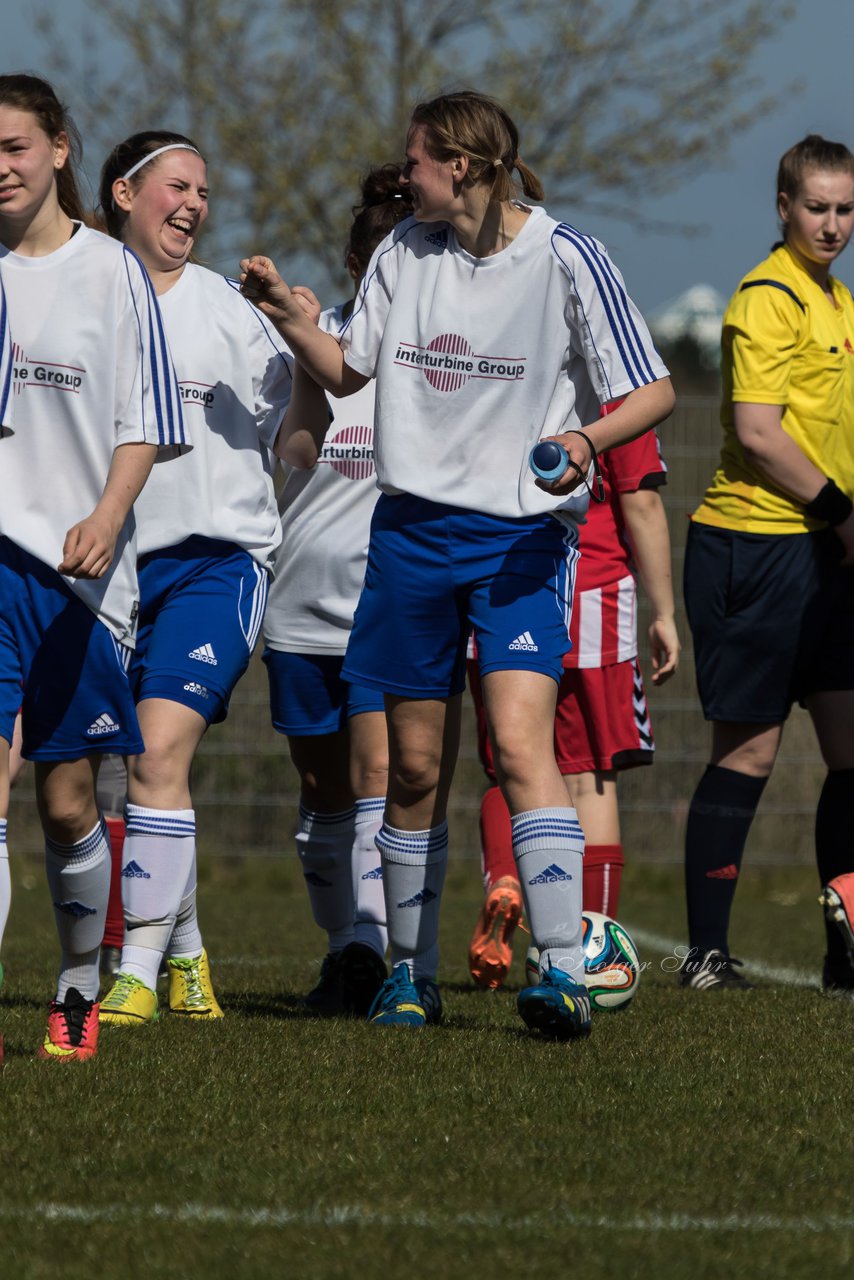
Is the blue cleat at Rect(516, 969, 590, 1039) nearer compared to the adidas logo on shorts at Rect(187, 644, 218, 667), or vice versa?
the blue cleat at Rect(516, 969, 590, 1039)

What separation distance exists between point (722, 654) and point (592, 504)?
A: 2.14ft

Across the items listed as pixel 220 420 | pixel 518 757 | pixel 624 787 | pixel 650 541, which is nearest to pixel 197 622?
pixel 220 420

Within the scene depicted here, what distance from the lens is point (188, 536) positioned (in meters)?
5.37

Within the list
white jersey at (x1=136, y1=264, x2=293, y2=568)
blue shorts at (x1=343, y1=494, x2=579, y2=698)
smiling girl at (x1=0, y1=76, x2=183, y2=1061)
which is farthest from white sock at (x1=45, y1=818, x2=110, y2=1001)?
white jersey at (x1=136, y1=264, x2=293, y2=568)

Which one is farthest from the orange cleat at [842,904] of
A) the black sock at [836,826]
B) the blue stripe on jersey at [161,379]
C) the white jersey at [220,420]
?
the blue stripe on jersey at [161,379]

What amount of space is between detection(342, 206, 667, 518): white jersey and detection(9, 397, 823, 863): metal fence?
711cm

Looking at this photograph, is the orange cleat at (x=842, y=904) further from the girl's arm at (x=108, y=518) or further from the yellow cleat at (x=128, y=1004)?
the girl's arm at (x=108, y=518)

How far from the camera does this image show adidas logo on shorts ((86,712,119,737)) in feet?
14.4

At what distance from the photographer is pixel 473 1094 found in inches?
155

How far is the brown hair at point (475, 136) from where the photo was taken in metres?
4.85

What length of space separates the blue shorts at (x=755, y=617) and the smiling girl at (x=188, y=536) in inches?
59.1

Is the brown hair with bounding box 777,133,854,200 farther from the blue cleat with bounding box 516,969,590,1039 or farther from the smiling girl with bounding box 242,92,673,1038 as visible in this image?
the blue cleat with bounding box 516,969,590,1039

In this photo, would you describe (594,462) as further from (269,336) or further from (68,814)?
(68,814)

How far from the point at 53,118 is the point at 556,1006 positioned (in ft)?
7.52
